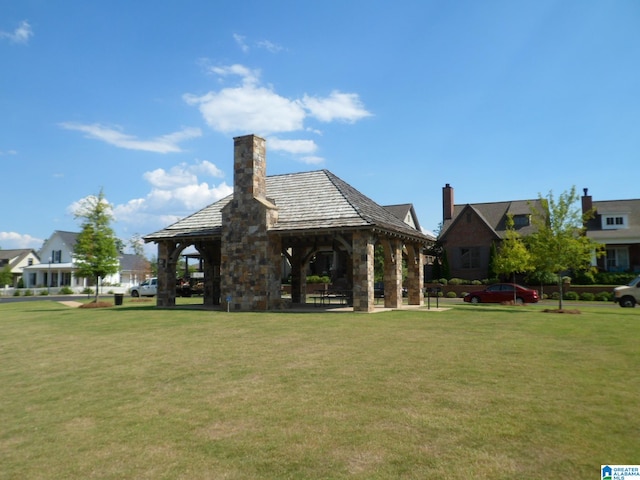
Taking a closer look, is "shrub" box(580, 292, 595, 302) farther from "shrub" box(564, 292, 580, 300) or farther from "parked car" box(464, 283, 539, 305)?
"parked car" box(464, 283, 539, 305)

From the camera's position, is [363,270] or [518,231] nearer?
[363,270]

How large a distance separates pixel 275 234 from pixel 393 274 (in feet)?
21.1

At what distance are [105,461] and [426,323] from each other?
13.0 metres

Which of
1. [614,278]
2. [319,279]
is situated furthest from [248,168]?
[614,278]

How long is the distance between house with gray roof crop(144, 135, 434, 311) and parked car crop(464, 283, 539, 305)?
6.61 meters

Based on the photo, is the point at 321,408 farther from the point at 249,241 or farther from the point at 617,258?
the point at 617,258

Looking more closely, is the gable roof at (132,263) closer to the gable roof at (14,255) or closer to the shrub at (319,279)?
the gable roof at (14,255)

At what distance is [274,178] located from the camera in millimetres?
28609

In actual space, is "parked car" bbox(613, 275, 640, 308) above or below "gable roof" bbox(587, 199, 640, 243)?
below

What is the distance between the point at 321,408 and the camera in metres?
6.65

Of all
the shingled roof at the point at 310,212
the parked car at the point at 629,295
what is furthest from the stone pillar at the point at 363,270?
the parked car at the point at 629,295

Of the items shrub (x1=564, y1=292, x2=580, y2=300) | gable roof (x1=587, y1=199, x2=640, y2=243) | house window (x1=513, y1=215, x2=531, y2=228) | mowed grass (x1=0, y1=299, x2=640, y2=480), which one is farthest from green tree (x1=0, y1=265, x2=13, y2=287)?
gable roof (x1=587, y1=199, x2=640, y2=243)

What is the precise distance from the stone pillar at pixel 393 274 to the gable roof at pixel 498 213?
22902 mm

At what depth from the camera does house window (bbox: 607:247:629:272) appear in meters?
42.1
